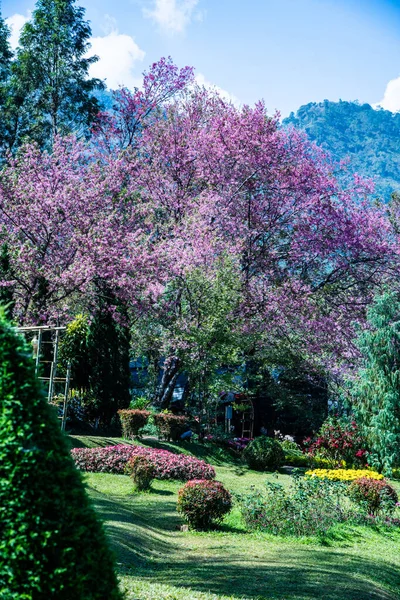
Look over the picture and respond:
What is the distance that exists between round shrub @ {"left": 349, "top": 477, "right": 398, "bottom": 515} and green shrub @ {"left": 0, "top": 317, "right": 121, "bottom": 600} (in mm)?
10053

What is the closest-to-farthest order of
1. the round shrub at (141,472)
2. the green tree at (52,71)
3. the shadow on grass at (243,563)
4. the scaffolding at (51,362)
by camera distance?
the shadow on grass at (243,563)
the round shrub at (141,472)
the scaffolding at (51,362)
the green tree at (52,71)

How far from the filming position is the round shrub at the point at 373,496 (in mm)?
12070

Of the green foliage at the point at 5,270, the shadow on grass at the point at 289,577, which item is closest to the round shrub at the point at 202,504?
the shadow on grass at the point at 289,577

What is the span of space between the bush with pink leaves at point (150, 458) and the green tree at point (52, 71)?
25.6m

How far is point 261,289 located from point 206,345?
3974 millimetres

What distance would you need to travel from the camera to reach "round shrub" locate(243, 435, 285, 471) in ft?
59.0

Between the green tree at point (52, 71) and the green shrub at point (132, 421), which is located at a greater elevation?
the green tree at point (52, 71)

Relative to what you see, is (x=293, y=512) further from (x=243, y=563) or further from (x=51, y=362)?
(x=51, y=362)

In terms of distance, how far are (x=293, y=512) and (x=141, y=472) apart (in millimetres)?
3701

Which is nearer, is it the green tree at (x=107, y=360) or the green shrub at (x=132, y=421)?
the green shrub at (x=132, y=421)

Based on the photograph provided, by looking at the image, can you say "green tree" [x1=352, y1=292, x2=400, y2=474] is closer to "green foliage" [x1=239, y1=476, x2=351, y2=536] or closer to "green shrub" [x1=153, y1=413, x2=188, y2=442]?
"green shrub" [x1=153, y1=413, x2=188, y2=442]

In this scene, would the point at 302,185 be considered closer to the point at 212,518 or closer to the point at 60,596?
the point at 212,518

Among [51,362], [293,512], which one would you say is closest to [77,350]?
[51,362]

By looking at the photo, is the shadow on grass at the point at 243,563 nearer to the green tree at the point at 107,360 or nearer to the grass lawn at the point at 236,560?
the grass lawn at the point at 236,560
